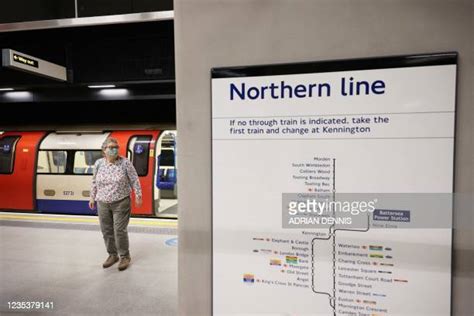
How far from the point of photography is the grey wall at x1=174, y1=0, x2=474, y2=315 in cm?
99

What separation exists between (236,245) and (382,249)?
489 millimetres

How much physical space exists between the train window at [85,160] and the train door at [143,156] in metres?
0.62

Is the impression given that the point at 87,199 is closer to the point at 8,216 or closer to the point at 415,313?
the point at 8,216

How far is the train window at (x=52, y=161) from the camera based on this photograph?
22.4 feet

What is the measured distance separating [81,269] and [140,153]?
2.85m

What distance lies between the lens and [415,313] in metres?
1.03

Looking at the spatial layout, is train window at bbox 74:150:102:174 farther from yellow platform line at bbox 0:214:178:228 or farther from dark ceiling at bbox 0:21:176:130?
dark ceiling at bbox 0:21:176:130

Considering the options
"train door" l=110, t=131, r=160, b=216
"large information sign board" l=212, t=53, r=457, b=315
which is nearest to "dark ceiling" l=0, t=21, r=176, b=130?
"train door" l=110, t=131, r=160, b=216

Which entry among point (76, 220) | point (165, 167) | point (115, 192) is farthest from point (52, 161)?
point (115, 192)

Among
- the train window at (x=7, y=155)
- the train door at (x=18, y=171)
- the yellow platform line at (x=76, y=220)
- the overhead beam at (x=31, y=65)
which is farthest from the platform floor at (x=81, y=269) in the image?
the overhead beam at (x=31, y=65)

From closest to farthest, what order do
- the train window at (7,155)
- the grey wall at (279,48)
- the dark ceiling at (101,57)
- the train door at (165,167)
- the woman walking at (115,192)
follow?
the grey wall at (279,48) → the woman walking at (115,192) → the dark ceiling at (101,57) → the train door at (165,167) → the train window at (7,155)

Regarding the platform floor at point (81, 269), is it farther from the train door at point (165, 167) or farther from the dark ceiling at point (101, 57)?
the dark ceiling at point (101, 57)

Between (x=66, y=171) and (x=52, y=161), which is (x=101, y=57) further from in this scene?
(x=52, y=161)

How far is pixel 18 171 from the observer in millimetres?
7000
